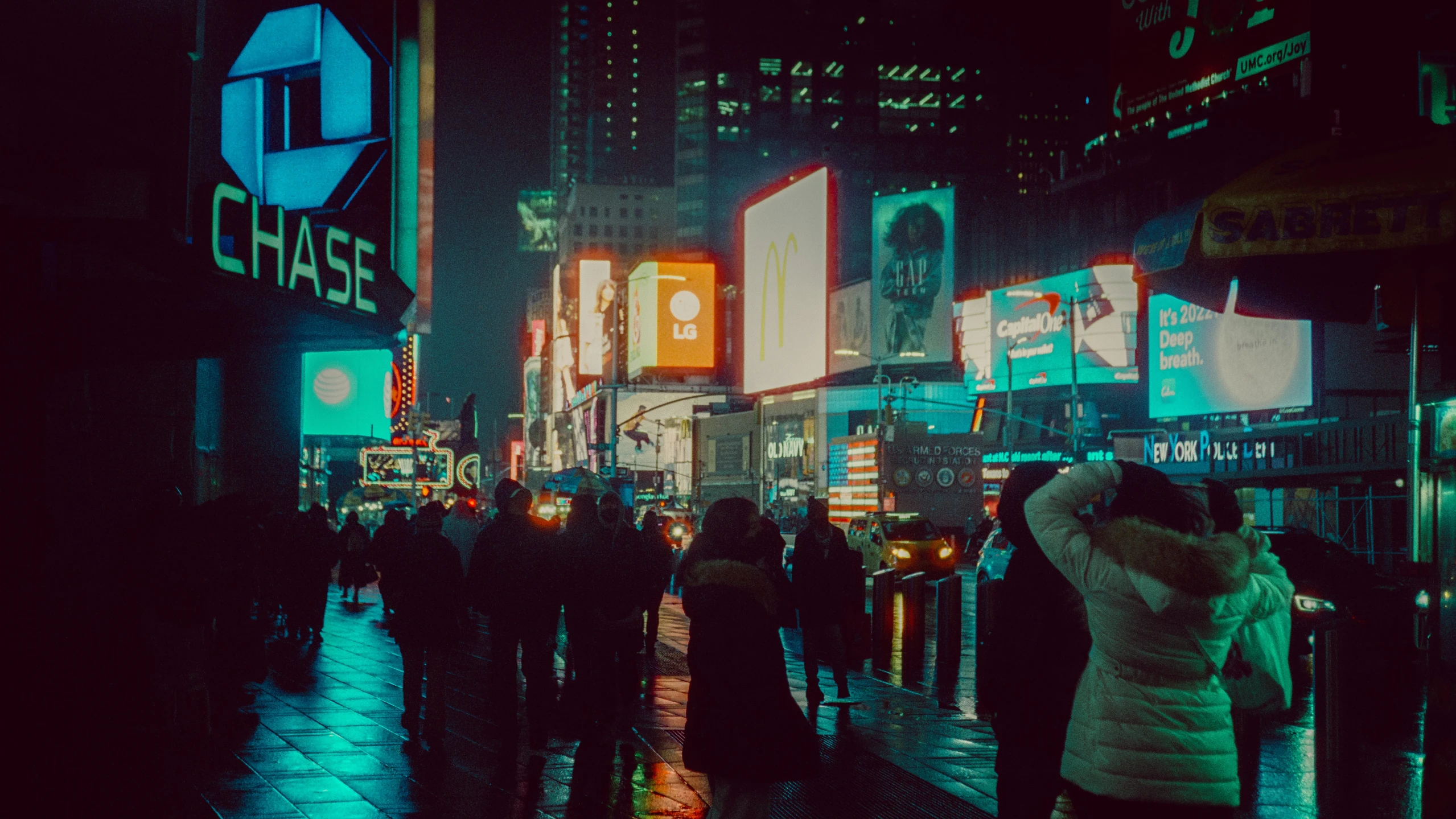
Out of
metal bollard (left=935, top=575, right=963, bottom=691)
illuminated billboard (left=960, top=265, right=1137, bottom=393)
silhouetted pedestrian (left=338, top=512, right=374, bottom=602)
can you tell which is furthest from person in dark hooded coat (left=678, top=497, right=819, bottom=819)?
illuminated billboard (left=960, top=265, right=1137, bottom=393)

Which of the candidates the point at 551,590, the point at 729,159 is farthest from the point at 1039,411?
the point at 551,590

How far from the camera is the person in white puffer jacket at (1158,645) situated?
412 cm

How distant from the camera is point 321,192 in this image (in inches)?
736

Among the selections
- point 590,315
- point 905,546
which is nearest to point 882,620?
point 905,546

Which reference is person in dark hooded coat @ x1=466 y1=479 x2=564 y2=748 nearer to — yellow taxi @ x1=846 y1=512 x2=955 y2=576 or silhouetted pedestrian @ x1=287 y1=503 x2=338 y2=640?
silhouetted pedestrian @ x1=287 y1=503 x2=338 y2=640

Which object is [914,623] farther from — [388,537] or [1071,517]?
[1071,517]

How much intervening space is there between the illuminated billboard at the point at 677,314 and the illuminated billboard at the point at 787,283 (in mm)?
12138

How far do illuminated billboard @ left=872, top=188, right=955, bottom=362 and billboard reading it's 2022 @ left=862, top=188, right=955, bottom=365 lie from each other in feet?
0.10

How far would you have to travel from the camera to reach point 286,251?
10531 mm

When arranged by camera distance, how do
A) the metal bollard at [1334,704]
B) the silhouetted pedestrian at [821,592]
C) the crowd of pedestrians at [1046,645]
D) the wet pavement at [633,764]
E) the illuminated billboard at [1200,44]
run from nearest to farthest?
1. the crowd of pedestrians at [1046,645]
2. the wet pavement at [633,764]
3. the metal bollard at [1334,704]
4. the silhouetted pedestrian at [821,592]
5. the illuminated billboard at [1200,44]

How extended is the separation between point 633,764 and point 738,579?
14.0 ft

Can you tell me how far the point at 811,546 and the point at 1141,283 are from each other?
17.1ft

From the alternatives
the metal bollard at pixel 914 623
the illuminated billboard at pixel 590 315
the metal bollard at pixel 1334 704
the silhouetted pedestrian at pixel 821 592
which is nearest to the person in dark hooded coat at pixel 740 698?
the metal bollard at pixel 1334 704

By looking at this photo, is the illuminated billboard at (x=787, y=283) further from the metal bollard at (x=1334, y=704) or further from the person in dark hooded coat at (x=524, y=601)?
the person in dark hooded coat at (x=524, y=601)
